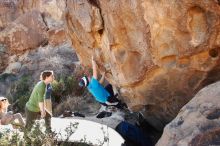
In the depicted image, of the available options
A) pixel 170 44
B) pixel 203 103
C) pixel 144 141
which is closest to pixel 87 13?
pixel 170 44

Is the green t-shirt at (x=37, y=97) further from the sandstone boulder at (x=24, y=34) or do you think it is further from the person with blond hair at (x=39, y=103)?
the sandstone boulder at (x=24, y=34)

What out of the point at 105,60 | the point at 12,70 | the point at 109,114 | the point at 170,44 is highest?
the point at 170,44

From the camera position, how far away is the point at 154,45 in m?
5.48

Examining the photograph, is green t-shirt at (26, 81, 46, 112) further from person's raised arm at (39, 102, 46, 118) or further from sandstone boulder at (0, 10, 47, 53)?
sandstone boulder at (0, 10, 47, 53)

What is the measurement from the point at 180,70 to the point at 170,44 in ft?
1.28

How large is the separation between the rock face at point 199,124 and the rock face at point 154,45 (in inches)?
28.1

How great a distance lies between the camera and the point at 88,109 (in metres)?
10.3

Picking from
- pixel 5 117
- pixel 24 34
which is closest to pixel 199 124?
pixel 5 117

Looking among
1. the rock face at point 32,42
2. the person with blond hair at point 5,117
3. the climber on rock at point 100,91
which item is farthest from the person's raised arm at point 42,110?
the rock face at point 32,42

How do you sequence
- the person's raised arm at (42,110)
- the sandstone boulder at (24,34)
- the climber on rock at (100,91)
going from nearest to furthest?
the person's raised arm at (42,110) < the climber on rock at (100,91) < the sandstone boulder at (24,34)

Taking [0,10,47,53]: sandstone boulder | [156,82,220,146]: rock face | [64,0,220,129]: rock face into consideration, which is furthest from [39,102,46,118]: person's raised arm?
[0,10,47,53]: sandstone boulder

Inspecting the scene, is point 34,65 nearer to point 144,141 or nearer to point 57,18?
point 57,18

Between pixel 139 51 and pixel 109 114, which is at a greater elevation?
pixel 139 51

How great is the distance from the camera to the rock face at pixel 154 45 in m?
5.05
